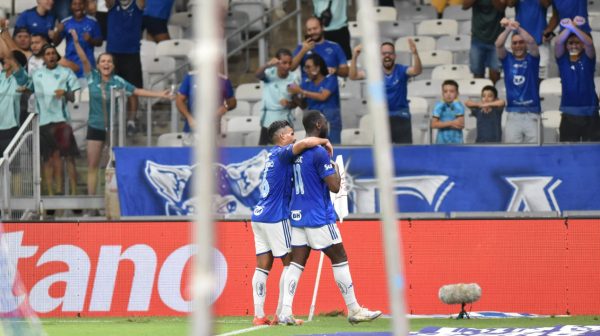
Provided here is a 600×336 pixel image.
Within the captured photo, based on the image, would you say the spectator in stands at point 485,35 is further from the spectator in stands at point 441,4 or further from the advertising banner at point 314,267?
the advertising banner at point 314,267

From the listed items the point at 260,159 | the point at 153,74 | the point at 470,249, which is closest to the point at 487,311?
the point at 470,249

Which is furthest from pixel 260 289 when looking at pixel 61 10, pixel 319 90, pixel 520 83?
pixel 61 10

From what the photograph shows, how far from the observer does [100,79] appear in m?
18.8

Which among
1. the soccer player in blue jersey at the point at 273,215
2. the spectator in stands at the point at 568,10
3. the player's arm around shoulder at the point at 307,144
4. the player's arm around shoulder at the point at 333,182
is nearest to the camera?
the player's arm around shoulder at the point at 307,144

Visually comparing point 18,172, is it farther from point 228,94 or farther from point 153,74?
point 153,74

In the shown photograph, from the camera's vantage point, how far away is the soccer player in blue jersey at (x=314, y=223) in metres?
12.8

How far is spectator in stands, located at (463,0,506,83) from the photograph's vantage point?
20.2 metres

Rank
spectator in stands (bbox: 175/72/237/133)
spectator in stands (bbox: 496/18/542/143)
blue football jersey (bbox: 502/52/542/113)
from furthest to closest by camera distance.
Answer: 1. spectator in stands (bbox: 175/72/237/133)
2. blue football jersey (bbox: 502/52/542/113)
3. spectator in stands (bbox: 496/18/542/143)

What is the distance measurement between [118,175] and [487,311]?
5972 millimetres

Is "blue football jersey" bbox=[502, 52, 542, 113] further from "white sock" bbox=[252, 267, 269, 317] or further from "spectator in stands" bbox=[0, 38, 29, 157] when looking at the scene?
"spectator in stands" bbox=[0, 38, 29, 157]

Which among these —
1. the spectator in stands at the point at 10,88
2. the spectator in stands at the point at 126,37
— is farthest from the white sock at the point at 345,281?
the spectator in stands at the point at 126,37

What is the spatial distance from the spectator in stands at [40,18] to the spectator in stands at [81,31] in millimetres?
440

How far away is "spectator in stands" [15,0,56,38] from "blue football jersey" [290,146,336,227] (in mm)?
10090

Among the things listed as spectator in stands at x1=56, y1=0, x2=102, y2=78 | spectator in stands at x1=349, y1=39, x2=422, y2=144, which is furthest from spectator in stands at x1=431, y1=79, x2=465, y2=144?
spectator in stands at x1=56, y1=0, x2=102, y2=78
